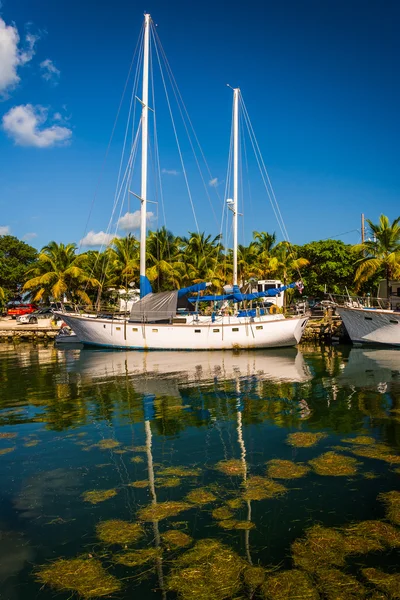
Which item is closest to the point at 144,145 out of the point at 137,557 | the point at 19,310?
the point at 137,557

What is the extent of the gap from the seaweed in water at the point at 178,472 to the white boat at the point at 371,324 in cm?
2816

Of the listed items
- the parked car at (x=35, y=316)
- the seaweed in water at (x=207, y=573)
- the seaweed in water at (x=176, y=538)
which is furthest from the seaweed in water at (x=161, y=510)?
the parked car at (x=35, y=316)

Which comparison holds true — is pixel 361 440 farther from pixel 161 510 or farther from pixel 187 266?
pixel 187 266

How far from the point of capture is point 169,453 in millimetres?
10781

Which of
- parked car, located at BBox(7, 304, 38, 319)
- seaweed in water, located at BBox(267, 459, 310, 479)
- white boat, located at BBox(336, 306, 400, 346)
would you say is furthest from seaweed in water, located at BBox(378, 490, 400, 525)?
parked car, located at BBox(7, 304, 38, 319)

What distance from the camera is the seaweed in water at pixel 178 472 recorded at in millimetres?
9328

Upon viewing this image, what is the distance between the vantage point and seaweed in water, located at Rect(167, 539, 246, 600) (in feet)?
18.2

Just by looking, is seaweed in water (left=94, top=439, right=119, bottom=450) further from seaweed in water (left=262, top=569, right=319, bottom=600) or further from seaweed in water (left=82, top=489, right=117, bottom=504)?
seaweed in water (left=262, top=569, right=319, bottom=600)

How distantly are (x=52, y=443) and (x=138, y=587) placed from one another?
707cm

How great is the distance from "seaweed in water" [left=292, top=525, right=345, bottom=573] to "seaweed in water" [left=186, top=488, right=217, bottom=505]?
1.97 meters

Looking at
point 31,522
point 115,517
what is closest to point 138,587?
point 115,517

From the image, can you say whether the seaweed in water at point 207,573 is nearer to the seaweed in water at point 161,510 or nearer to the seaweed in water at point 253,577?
the seaweed in water at point 253,577

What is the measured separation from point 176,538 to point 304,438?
5.90 m

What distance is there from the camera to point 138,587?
5.71m
